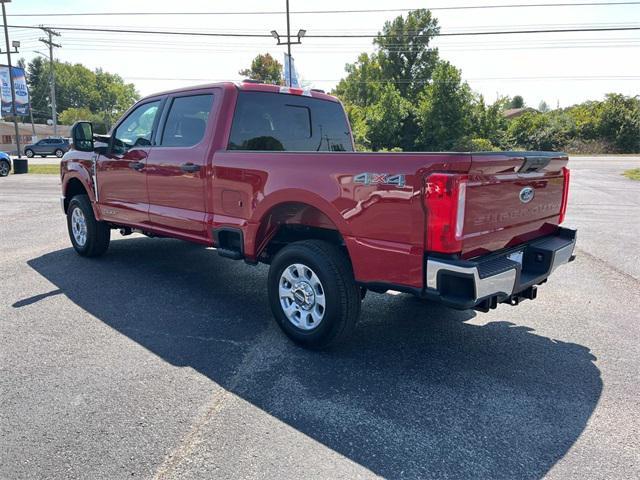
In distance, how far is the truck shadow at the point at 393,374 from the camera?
263 cm

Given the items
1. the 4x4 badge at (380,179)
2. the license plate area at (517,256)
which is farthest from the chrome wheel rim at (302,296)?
the license plate area at (517,256)

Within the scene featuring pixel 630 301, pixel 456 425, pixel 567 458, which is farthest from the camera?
pixel 630 301

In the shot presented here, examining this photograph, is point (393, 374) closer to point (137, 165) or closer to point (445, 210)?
point (445, 210)

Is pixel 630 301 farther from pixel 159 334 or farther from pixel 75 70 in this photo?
pixel 75 70

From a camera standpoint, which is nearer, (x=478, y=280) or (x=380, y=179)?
(x=478, y=280)

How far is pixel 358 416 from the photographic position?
293 centimetres

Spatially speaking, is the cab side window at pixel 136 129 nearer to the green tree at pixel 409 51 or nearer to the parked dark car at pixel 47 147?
the parked dark car at pixel 47 147

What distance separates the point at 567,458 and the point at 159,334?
10.2 ft

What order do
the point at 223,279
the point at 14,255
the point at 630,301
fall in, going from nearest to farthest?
the point at 630,301 < the point at 223,279 < the point at 14,255

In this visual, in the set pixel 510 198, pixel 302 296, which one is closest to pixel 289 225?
pixel 302 296

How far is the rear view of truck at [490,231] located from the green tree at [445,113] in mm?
30589

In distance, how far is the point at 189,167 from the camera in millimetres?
4625

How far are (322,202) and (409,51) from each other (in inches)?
2235

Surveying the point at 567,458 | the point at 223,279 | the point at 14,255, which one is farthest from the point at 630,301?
the point at 14,255
